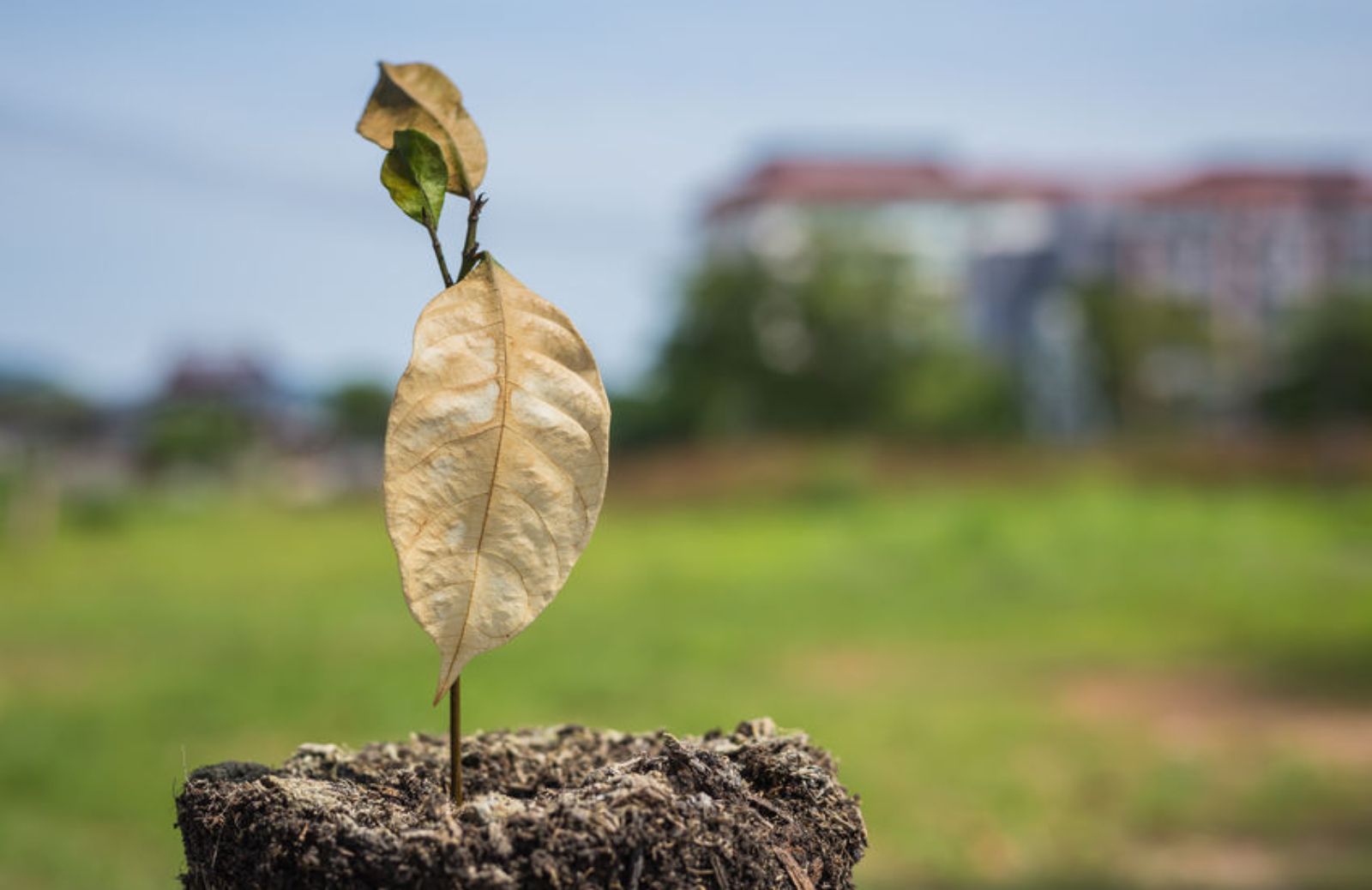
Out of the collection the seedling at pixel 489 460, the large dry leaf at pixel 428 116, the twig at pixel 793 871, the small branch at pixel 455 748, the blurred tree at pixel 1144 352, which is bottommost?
the twig at pixel 793 871

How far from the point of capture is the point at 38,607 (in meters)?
7.64

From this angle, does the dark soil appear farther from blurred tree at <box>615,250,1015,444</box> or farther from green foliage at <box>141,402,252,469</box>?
blurred tree at <box>615,250,1015,444</box>

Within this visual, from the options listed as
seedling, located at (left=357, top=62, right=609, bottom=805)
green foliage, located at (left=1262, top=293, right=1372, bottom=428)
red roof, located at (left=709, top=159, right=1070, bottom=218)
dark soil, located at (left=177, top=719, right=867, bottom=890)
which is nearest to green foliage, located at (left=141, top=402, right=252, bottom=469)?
green foliage, located at (left=1262, top=293, right=1372, bottom=428)

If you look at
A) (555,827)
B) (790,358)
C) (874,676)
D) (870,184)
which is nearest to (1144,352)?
(790,358)

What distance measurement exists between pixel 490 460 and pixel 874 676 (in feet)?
17.9

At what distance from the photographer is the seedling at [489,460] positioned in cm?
75

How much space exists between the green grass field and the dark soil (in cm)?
30

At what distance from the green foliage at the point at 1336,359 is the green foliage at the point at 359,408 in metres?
12.5

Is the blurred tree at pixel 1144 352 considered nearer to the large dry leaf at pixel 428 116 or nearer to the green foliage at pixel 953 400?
the green foliage at pixel 953 400

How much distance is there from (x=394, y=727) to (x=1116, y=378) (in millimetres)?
18019

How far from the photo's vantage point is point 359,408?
16.7 meters

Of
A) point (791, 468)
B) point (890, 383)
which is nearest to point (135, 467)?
point (791, 468)

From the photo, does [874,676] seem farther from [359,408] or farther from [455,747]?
[359,408]

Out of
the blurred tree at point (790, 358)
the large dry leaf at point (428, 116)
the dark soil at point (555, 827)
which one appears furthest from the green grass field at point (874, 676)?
the blurred tree at point (790, 358)
